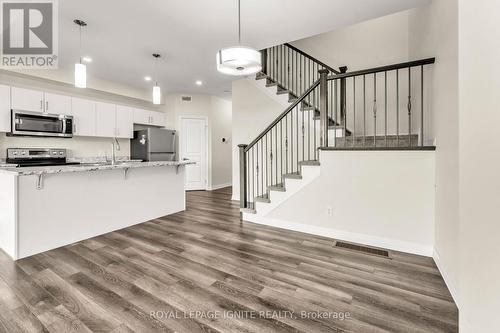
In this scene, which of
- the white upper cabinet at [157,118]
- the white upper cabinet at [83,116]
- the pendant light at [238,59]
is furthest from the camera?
the white upper cabinet at [157,118]

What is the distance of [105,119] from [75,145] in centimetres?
84

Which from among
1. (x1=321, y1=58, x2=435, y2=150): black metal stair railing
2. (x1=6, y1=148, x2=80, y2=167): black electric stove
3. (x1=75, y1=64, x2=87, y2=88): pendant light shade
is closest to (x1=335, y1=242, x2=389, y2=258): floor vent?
(x1=321, y1=58, x2=435, y2=150): black metal stair railing

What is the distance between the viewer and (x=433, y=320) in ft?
5.18

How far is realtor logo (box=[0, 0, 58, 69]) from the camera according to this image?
104 inches

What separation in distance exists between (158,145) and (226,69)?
14.4ft

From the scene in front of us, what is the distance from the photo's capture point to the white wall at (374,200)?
2564 mm

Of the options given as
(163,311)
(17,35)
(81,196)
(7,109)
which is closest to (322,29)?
(163,311)

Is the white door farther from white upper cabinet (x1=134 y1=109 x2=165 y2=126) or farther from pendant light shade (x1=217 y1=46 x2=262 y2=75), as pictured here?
pendant light shade (x1=217 y1=46 x2=262 y2=75)

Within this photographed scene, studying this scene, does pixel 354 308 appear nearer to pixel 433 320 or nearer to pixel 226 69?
pixel 433 320

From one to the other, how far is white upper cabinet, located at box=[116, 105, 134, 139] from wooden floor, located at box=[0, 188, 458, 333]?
3.24 m

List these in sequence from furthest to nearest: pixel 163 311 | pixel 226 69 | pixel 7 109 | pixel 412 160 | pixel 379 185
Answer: pixel 7 109, pixel 379 185, pixel 412 160, pixel 226 69, pixel 163 311

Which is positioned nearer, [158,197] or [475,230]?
[475,230]

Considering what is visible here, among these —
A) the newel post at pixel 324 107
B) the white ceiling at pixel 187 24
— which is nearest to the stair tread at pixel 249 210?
the newel post at pixel 324 107

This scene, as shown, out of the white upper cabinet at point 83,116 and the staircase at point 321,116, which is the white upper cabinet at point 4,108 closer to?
the white upper cabinet at point 83,116
